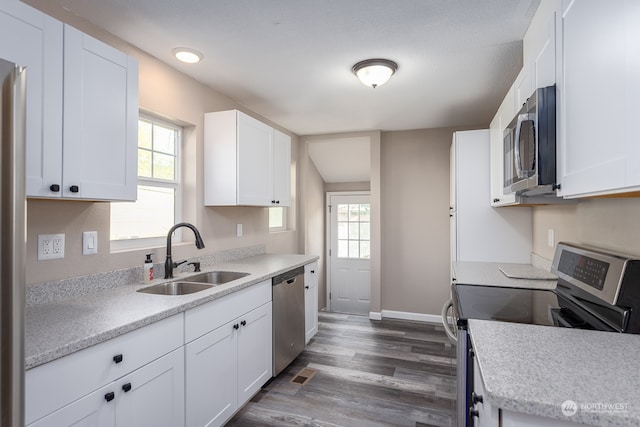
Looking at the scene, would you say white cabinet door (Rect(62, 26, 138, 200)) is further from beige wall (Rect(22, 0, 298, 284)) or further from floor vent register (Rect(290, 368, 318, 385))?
floor vent register (Rect(290, 368, 318, 385))

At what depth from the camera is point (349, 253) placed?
5.65 metres

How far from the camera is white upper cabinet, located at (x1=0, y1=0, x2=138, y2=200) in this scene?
4.30 feet

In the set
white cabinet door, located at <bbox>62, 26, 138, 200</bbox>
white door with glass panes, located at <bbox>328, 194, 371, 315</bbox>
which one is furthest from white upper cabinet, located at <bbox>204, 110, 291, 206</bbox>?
white door with glass panes, located at <bbox>328, 194, 371, 315</bbox>

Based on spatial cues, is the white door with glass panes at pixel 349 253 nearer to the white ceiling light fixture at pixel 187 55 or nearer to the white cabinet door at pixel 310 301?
the white cabinet door at pixel 310 301

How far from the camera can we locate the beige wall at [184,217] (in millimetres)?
1669

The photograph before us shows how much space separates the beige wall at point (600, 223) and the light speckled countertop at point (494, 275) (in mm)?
217

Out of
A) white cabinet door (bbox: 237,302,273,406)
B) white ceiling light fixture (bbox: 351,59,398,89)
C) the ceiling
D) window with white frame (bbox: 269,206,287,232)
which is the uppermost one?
the ceiling

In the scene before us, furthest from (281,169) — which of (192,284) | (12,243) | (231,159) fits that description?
(12,243)

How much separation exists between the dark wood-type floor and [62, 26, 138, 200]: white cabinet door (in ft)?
5.44

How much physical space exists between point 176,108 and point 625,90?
99.9 inches

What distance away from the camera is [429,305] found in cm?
427

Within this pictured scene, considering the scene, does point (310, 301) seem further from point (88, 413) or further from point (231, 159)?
point (88, 413)

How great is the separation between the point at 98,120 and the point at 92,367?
109cm

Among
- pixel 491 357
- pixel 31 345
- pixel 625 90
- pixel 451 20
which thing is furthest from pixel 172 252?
pixel 625 90
